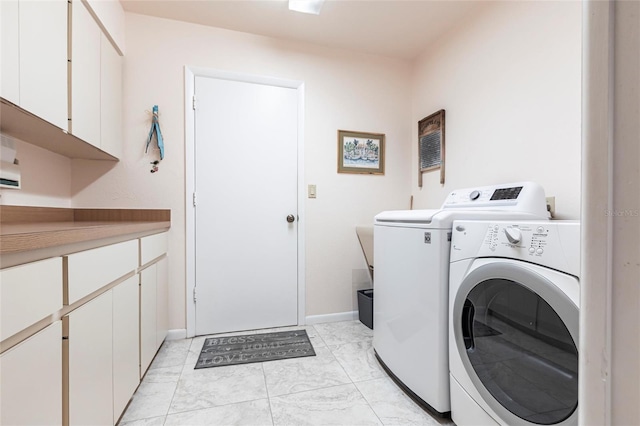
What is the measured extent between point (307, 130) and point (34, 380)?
6.85ft

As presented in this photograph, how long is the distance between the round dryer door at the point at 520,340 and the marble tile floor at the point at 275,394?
42cm

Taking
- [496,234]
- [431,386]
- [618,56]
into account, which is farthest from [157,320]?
[618,56]

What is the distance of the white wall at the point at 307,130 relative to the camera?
6.57ft

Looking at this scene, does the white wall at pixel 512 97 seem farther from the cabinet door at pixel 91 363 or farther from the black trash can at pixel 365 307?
the cabinet door at pixel 91 363

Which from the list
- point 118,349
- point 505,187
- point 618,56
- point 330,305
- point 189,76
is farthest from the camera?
point 330,305

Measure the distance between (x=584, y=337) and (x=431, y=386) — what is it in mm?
1152

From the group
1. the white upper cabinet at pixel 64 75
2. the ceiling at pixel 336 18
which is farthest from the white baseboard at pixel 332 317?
the ceiling at pixel 336 18

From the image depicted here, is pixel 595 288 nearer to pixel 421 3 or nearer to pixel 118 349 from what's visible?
pixel 118 349

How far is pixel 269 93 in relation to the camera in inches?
89.3

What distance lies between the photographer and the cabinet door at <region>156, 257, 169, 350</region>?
1.75 metres

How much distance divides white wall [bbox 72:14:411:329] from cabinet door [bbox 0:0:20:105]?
3.29 feet

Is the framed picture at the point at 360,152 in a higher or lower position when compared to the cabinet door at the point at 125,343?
higher

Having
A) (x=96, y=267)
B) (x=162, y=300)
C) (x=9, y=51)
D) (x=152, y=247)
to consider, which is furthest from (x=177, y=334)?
(x=9, y=51)

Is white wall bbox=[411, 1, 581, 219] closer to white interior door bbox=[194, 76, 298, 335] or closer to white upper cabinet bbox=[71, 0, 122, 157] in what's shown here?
white interior door bbox=[194, 76, 298, 335]
